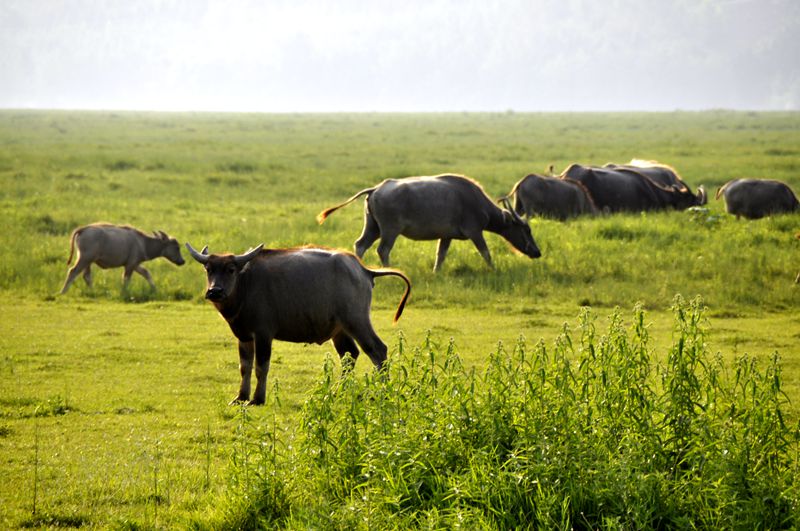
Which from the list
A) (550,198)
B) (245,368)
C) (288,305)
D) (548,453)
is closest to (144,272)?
(245,368)

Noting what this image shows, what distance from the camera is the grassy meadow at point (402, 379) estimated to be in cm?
691

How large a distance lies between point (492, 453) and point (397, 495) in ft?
2.26

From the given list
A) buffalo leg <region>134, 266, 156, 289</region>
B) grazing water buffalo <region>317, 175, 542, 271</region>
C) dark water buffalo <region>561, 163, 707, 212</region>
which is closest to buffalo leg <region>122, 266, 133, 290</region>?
buffalo leg <region>134, 266, 156, 289</region>

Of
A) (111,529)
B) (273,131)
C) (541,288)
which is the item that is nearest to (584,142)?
(273,131)

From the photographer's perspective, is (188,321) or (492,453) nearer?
(492,453)

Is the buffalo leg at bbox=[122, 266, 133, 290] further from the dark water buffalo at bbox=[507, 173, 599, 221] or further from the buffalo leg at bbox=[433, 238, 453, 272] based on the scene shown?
the dark water buffalo at bbox=[507, 173, 599, 221]

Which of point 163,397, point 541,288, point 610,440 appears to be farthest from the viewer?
point 541,288

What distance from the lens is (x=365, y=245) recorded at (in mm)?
17453

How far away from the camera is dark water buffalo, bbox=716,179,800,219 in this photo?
923 inches

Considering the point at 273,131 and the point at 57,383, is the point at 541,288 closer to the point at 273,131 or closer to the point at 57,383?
the point at 57,383

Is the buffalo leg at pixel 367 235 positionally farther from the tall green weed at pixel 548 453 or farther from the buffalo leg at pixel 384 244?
the tall green weed at pixel 548 453

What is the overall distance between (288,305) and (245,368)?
2.48 feet

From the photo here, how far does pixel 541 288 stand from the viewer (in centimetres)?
1680

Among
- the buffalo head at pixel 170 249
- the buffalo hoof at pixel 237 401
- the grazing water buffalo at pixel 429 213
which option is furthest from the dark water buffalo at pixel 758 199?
the buffalo hoof at pixel 237 401
